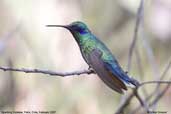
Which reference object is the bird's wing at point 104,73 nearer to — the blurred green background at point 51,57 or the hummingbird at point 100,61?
the hummingbird at point 100,61

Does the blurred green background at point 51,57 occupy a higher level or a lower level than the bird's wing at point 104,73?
lower

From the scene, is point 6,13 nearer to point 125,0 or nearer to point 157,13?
point 125,0

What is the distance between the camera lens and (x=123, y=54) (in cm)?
576

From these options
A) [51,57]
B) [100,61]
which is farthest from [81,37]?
[51,57]

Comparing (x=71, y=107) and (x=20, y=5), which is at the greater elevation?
(x=20, y=5)

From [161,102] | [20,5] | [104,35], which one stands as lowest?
[161,102]

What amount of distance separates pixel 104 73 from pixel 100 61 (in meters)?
0.12

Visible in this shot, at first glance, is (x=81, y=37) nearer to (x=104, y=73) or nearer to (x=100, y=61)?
(x=100, y=61)

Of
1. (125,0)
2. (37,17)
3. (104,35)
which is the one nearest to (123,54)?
(104,35)

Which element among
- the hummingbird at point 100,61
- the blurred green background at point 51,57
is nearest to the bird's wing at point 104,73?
the hummingbird at point 100,61

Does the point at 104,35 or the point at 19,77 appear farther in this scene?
the point at 104,35

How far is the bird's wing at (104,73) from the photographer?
6.45 ft

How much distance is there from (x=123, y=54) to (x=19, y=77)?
3.85 ft

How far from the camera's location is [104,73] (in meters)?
2.07
